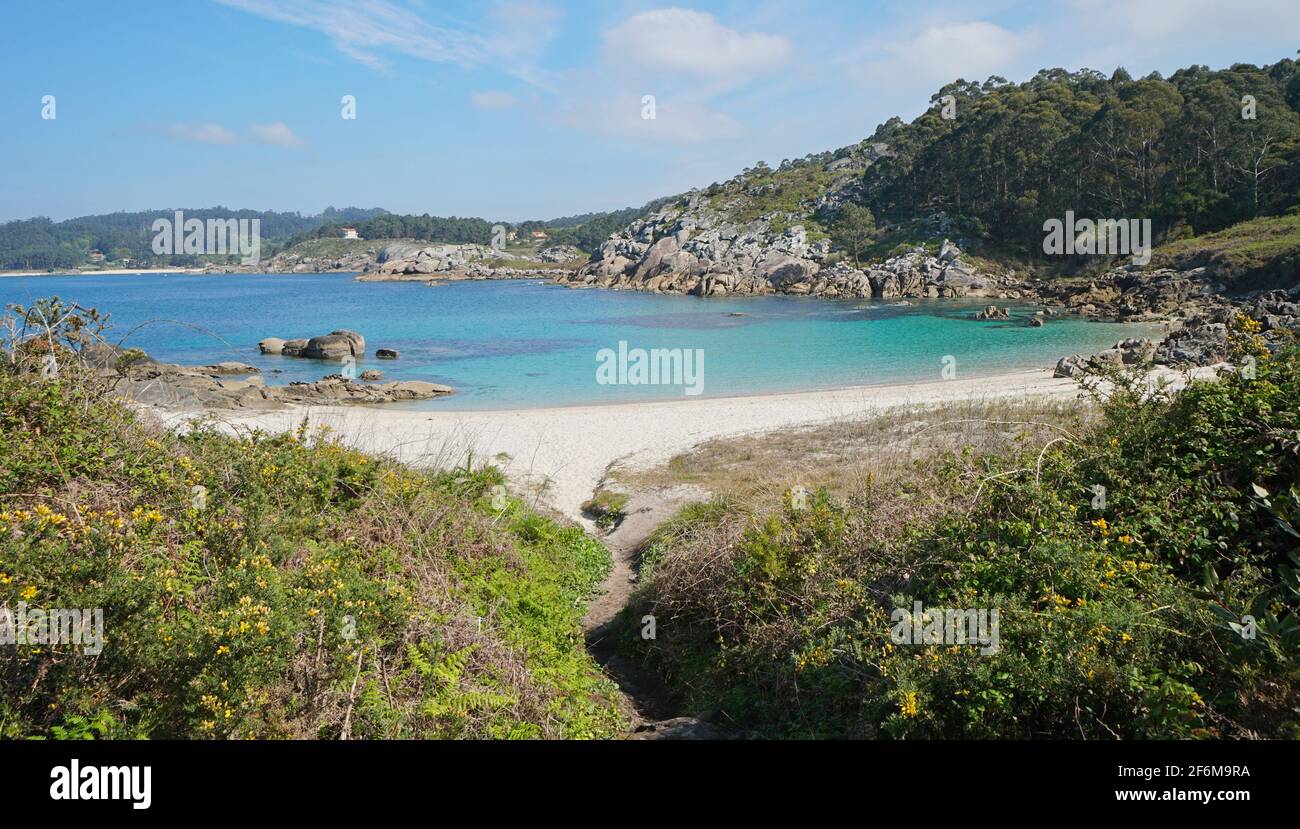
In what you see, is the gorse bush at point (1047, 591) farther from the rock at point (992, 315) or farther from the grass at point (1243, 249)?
the grass at point (1243, 249)

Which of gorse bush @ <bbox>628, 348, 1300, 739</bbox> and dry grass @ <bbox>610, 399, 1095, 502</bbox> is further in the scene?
dry grass @ <bbox>610, 399, 1095, 502</bbox>

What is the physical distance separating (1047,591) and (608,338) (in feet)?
146

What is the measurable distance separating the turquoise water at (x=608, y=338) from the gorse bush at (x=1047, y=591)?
512 inches

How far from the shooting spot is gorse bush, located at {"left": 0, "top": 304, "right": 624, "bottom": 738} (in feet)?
14.4

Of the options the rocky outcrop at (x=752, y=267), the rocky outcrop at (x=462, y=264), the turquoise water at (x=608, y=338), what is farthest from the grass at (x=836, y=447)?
the rocky outcrop at (x=462, y=264)

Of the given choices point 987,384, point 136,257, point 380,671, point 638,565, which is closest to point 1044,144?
point 987,384

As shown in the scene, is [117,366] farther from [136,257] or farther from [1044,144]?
[136,257]

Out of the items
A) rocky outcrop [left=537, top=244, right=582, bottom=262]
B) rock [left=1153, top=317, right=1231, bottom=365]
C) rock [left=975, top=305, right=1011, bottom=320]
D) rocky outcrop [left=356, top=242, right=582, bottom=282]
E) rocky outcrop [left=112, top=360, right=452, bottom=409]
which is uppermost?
rocky outcrop [left=537, top=244, right=582, bottom=262]

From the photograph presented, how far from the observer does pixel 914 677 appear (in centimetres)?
485

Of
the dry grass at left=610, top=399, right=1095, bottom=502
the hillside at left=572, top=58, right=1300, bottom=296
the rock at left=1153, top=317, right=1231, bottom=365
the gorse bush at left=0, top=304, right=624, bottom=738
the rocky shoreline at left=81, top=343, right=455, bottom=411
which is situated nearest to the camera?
the gorse bush at left=0, top=304, right=624, bottom=738

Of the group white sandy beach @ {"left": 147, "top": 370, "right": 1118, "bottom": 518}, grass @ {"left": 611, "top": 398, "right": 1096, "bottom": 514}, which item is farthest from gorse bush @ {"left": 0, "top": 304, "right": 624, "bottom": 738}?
white sandy beach @ {"left": 147, "top": 370, "right": 1118, "bottom": 518}

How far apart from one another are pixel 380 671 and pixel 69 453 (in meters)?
3.09

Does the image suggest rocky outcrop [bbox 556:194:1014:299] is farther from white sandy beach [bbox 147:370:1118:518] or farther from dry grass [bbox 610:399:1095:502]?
dry grass [bbox 610:399:1095:502]

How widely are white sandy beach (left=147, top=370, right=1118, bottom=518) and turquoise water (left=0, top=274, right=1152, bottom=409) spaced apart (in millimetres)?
3011
